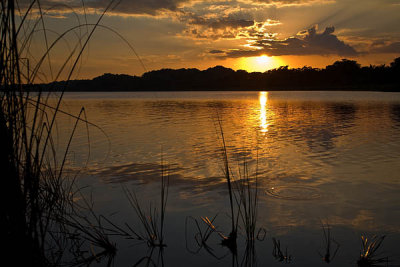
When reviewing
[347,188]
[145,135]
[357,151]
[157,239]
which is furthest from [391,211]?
[145,135]

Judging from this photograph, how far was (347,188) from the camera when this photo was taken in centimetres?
752

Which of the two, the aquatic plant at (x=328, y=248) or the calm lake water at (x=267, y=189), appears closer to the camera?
the aquatic plant at (x=328, y=248)

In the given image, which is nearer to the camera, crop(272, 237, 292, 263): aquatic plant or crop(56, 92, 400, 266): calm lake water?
crop(272, 237, 292, 263): aquatic plant

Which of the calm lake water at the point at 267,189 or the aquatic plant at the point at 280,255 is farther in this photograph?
the calm lake water at the point at 267,189

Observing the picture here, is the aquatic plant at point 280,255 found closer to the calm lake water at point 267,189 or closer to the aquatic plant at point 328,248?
the calm lake water at point 267,189

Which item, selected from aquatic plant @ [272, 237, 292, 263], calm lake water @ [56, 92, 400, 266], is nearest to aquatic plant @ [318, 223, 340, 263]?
calm lake water @ [56, 92, 400, 266]

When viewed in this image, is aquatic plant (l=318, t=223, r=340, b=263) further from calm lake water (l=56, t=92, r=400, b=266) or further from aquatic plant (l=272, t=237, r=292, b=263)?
aquatic plant (l=272, t=237, r=292, b=263)

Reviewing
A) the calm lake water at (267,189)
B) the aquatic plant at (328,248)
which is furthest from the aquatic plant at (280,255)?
the aquatic plant at (328,248)

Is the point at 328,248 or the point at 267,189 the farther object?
the point at 267,189

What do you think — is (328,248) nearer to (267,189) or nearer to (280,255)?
(280,255)

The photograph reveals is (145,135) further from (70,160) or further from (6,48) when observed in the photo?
(6,48)

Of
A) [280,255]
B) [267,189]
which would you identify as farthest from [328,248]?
[267,189]

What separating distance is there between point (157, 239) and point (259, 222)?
1.70 m

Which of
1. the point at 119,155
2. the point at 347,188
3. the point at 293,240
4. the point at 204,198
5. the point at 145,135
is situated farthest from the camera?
the point at 145,135
